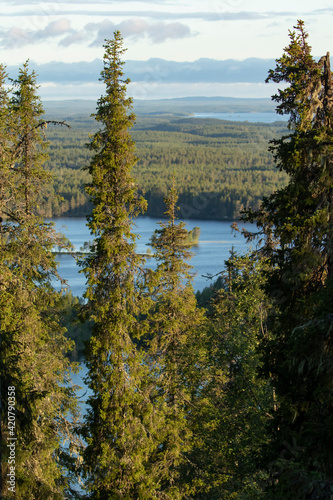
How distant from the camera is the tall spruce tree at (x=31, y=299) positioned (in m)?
10.4

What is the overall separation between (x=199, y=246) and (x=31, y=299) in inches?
2594

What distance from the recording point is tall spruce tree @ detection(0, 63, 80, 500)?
34.2 ft

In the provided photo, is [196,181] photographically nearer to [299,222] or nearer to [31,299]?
[31,299]

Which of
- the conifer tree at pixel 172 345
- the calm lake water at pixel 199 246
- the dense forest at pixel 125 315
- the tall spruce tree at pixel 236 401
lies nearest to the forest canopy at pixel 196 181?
the calm lake water at pixel 199 246

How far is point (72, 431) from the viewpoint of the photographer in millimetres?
12461

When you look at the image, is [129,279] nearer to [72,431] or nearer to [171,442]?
[72,431]

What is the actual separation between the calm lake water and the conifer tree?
30588mm

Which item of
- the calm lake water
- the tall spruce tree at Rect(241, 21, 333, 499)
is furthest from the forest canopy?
the tall spruce tree at Rect(241, 21, 333, 499)

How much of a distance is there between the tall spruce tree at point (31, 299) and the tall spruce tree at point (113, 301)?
0.82 m

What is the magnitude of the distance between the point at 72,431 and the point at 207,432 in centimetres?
321

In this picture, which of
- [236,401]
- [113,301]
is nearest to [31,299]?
[113,301]

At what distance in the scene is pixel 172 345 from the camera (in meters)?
16.0

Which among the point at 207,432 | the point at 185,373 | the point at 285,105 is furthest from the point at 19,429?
the point at 285,105

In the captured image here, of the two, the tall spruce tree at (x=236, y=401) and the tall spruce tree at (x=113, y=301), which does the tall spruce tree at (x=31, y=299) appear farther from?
the tall spruce tree at (x=236, y=401)
